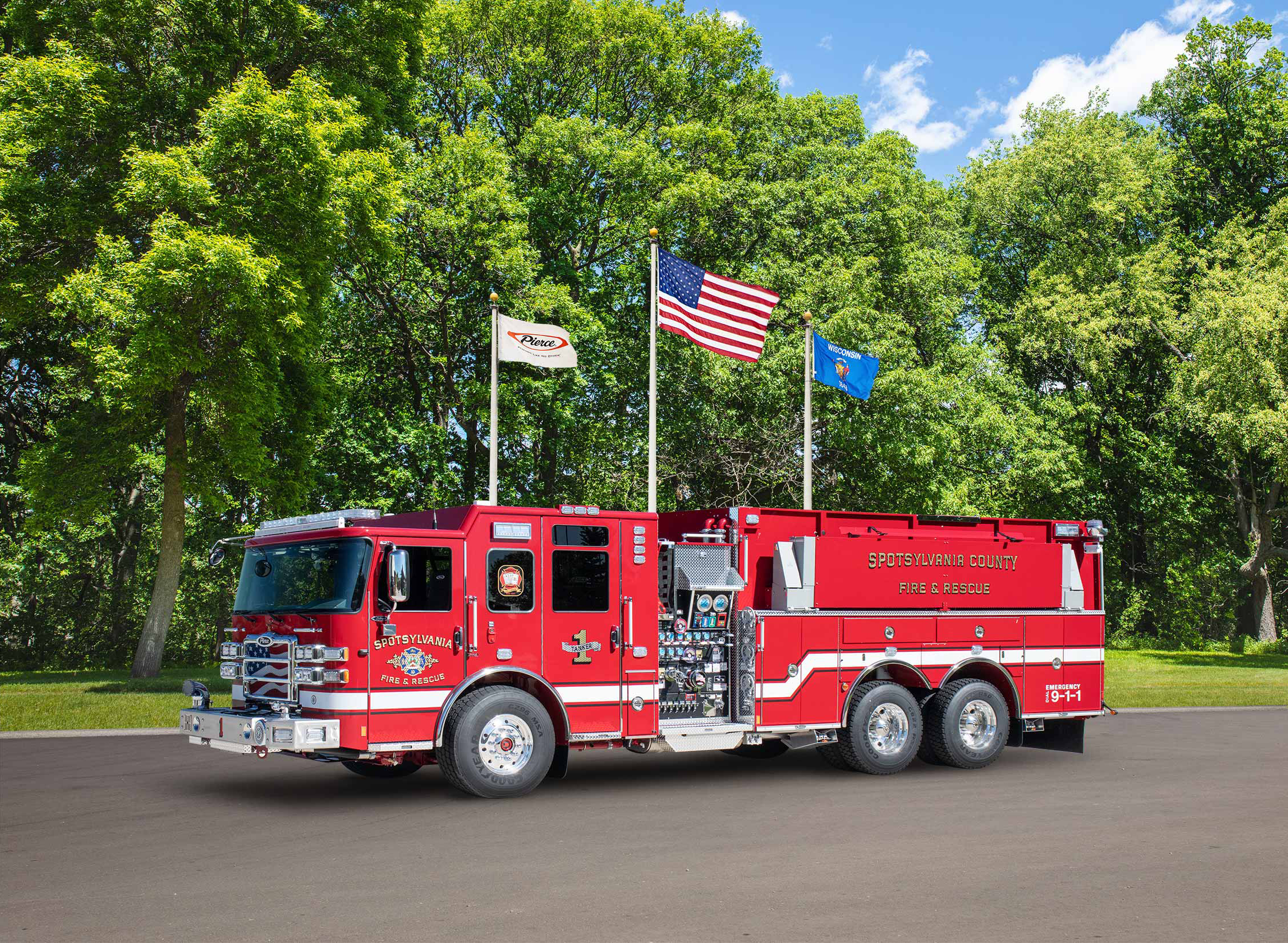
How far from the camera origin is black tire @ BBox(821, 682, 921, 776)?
13.7m

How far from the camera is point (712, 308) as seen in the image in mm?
21703

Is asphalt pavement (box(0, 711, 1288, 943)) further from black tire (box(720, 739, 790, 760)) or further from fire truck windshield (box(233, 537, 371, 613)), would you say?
fire truck windshield (box(233, 537, 371, 613))

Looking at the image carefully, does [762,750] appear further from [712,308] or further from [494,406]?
[712,308]

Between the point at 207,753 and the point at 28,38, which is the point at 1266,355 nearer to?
the point at 207,753

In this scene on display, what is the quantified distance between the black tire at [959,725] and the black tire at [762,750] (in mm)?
1956

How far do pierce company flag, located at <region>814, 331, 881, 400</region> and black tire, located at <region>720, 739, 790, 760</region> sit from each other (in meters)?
9.82

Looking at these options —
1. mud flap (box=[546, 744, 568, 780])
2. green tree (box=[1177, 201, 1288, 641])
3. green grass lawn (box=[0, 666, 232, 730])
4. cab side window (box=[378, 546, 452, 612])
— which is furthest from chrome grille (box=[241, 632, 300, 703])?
green tree (box=[1177, 201, 1288, 641])

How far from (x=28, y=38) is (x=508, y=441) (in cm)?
1554

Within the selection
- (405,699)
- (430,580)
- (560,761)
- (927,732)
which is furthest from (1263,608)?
(405,699)

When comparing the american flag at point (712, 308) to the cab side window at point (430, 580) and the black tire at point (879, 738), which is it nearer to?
the black tire at point (879, 738)

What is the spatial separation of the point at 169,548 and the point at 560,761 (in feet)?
59.5

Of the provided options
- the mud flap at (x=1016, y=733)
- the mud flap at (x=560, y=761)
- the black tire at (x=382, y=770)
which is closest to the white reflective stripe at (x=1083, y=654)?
the mud flap at (x=1016, y=733)

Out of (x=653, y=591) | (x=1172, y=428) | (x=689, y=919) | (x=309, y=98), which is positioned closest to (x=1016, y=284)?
(x=1172, y=428)

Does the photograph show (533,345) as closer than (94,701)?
No
